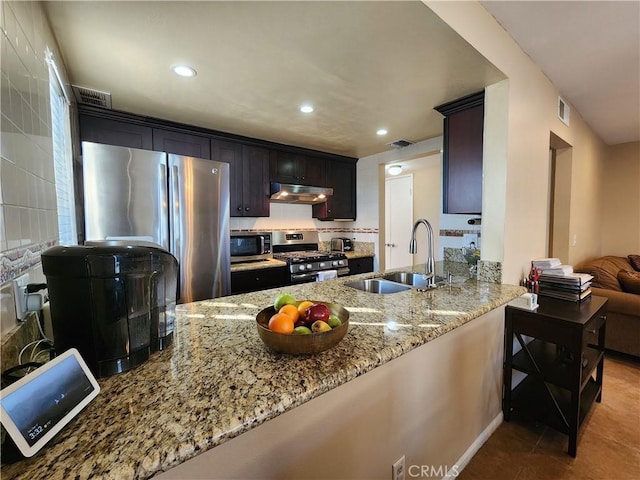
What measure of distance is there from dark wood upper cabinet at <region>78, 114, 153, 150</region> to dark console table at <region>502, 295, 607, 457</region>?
127 inches

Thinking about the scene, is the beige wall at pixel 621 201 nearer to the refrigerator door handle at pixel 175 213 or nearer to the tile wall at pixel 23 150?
the refrigerator door handle at pixel 175 213

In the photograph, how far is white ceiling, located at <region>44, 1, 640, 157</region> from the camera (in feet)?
4.24

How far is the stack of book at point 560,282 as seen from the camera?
189cm

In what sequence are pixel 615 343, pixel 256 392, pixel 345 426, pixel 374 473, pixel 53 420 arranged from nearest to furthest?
pixel 53 420, pixel 256 392, pixel 345 426, pixel 374 473, pixel 615 343

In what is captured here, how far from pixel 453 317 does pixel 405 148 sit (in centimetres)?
276

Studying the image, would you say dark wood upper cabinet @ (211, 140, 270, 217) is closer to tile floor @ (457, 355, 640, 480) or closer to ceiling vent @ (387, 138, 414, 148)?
ceiling vent @ (387, 138, 414, 148)

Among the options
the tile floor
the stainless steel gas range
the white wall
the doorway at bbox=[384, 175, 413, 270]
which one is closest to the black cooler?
the tile floor

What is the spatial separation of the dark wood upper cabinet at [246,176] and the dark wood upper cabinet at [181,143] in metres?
0.09

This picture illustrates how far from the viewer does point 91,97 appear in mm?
2098

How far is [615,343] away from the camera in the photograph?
105 inches

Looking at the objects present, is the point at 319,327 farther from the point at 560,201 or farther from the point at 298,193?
the point at 560,201

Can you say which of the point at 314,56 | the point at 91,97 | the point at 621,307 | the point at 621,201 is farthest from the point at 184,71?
the point at 621,201

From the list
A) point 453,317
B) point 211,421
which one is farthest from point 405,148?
point 211,421

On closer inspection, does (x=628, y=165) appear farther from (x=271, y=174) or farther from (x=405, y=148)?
(x=271, y=174)
